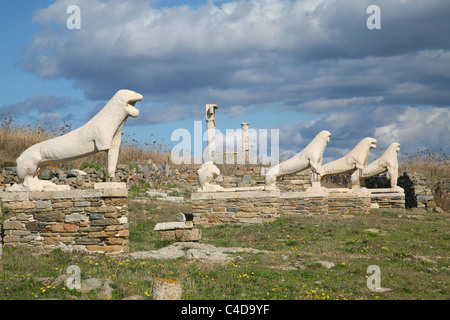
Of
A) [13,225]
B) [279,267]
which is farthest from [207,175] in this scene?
[279,267]

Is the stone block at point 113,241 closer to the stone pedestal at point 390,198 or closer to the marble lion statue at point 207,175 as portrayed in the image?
the marble lion statue at point 207,175

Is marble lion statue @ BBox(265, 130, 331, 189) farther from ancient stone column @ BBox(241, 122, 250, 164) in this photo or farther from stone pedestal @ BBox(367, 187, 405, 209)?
ancient stone column @ BBox(241, 122, 250, 164)

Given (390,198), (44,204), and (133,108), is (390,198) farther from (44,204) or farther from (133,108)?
(44,204)

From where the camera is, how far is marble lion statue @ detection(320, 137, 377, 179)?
67.6ft

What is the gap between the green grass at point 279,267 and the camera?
→ 8.01 m

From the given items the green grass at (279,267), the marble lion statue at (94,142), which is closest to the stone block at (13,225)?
the green grass at (279,267)

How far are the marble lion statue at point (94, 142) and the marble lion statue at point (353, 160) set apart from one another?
10.9 meters

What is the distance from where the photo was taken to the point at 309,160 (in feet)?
61.4

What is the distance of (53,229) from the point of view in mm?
11578
